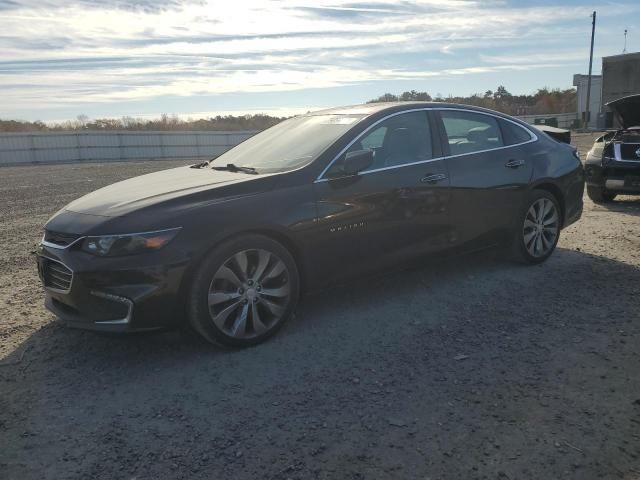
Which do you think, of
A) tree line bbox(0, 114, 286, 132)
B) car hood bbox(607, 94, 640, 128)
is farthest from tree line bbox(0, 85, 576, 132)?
car hood bbox(607, 94, 640, 128)

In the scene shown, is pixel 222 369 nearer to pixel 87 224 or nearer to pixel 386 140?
pixel 87 224

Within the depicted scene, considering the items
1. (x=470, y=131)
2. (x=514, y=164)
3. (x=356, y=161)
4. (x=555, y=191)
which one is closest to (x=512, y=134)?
(x=514, y=164)

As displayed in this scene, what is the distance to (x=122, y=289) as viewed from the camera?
3439 millimetres

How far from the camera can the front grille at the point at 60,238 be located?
11.9 ft

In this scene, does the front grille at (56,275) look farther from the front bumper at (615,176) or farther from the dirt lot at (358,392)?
the front bumper at (615,176)

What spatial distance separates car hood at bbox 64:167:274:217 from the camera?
3.72 meters

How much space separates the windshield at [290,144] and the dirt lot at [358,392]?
4.14ft

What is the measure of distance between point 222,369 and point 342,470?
1285 mm

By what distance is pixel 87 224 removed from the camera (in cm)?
361

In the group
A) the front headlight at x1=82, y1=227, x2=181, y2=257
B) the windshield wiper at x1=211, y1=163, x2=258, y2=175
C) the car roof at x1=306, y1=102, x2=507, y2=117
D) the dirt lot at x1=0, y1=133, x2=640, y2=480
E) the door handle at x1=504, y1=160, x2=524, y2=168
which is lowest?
the dirt lot at x1=0, y1=133, x2=640, y2=480

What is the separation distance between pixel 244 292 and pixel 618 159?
23.6 feet

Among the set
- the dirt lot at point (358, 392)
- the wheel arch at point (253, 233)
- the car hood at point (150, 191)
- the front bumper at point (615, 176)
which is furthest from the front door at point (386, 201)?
the front bumper at point (615, 176)

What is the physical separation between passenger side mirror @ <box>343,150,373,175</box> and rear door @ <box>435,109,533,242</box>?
1.01 metres

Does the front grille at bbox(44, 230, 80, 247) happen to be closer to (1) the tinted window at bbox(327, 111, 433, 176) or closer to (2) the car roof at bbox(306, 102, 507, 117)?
(1) the tinted window at bbox(327, 111, 433, 176)
